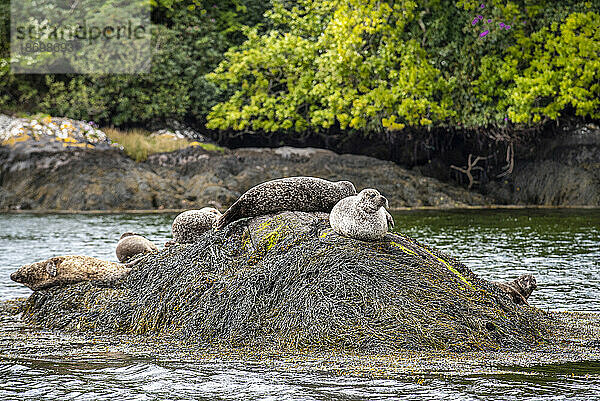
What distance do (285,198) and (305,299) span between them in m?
1.77

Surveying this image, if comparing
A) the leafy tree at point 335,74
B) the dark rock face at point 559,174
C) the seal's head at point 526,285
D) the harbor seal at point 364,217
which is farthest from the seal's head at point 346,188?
the dark rock face at point 559,174

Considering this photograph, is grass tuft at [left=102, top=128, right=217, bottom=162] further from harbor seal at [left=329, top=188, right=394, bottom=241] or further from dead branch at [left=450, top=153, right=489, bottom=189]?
harbor seal at [left=329, top=188, right=394, bottom=241]

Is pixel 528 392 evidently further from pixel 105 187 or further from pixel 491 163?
pixel 491 163

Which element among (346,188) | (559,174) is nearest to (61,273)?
(346,188)

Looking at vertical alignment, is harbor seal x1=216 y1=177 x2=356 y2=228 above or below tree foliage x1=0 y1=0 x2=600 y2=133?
below

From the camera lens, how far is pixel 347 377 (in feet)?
20.5

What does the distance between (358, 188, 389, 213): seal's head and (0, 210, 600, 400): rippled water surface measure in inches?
79.9

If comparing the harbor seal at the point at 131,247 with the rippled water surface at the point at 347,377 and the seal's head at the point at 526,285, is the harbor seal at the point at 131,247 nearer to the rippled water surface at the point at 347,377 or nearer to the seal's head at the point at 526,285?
the rippled water surface at the point at 347,377

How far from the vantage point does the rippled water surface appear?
587cm

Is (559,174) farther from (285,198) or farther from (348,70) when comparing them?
(285,198)

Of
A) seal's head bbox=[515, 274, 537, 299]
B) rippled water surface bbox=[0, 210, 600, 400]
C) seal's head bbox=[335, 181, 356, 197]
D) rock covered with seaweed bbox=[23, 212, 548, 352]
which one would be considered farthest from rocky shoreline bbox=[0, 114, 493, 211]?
seal's head bbox=[515, 274, 537, 299]

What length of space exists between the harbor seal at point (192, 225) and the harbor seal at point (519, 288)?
3.51 m

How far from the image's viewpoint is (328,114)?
29812 millimetres

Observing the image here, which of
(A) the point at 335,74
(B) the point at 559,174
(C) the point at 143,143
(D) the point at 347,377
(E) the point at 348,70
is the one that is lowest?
(D) the point at 347,377
